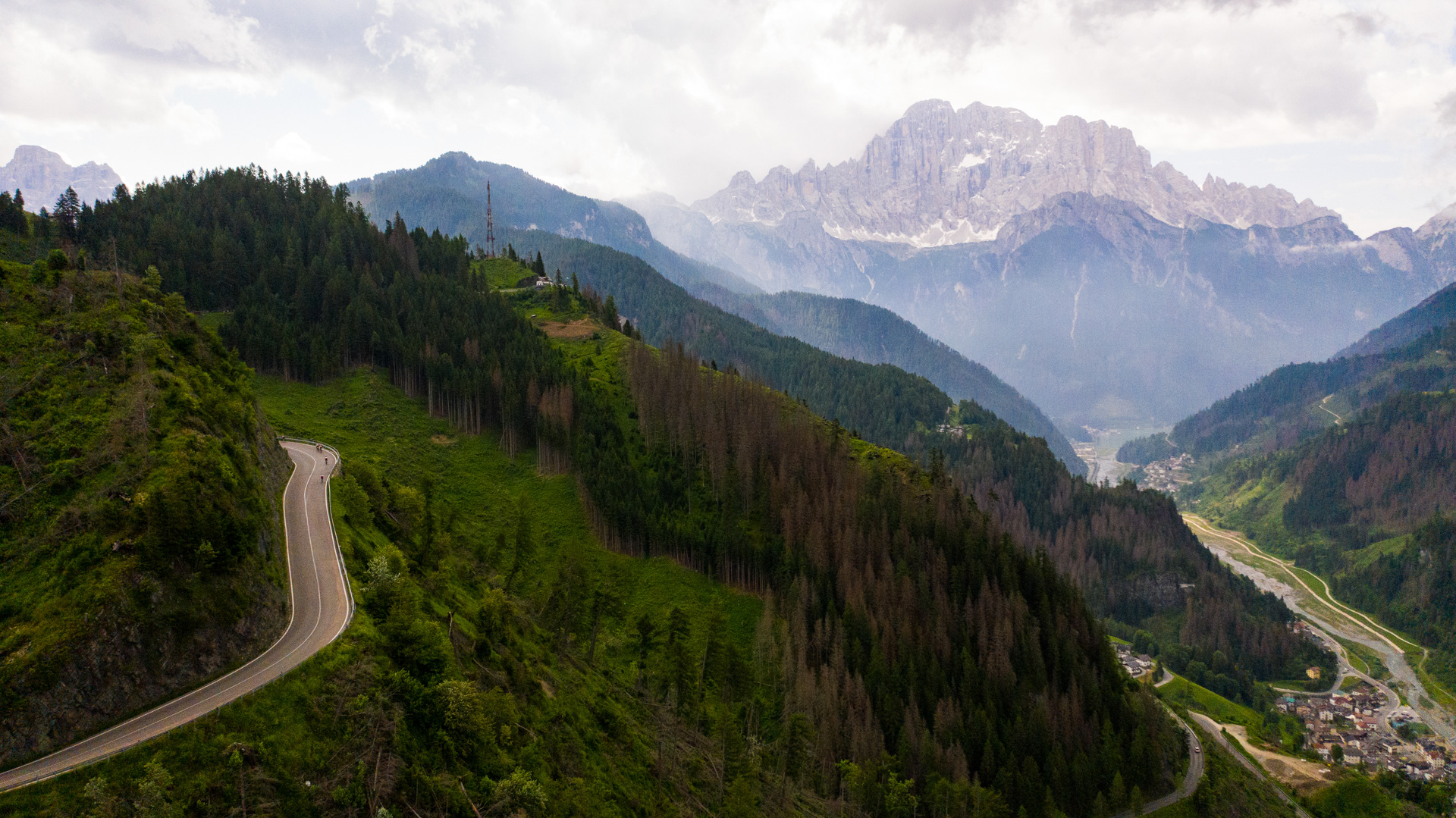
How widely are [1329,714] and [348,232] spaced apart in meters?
243

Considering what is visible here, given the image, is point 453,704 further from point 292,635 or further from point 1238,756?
point 1238,756

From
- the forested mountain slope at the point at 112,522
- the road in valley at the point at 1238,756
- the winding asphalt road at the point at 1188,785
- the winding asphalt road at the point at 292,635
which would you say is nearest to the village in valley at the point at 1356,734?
the road in valley at the point at 1238,756

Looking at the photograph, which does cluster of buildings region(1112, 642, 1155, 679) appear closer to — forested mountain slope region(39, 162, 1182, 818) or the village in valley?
the village in valley

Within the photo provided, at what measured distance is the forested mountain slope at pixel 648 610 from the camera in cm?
4950

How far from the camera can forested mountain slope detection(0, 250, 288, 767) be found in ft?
115

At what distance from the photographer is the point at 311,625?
46.6 m

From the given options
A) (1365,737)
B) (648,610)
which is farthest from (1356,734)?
(648,610)

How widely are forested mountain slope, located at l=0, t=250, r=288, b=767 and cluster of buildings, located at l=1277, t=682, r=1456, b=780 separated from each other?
187695 mm

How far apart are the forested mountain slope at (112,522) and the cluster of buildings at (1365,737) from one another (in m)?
188

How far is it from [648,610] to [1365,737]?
165 metres

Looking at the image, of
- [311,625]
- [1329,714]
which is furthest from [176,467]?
[1329,714]

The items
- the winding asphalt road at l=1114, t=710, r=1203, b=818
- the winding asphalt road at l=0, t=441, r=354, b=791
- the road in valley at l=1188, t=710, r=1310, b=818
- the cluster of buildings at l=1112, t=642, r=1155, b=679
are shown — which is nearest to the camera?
the winding asphalt road at l=0, t=441, r=354, b=791

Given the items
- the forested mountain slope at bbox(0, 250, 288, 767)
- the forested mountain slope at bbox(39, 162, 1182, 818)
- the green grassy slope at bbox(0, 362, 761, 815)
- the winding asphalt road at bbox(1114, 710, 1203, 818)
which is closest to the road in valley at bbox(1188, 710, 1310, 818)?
the winding asphalt road at bbox(1114, 710, 1203, 818)

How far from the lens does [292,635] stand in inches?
1777
